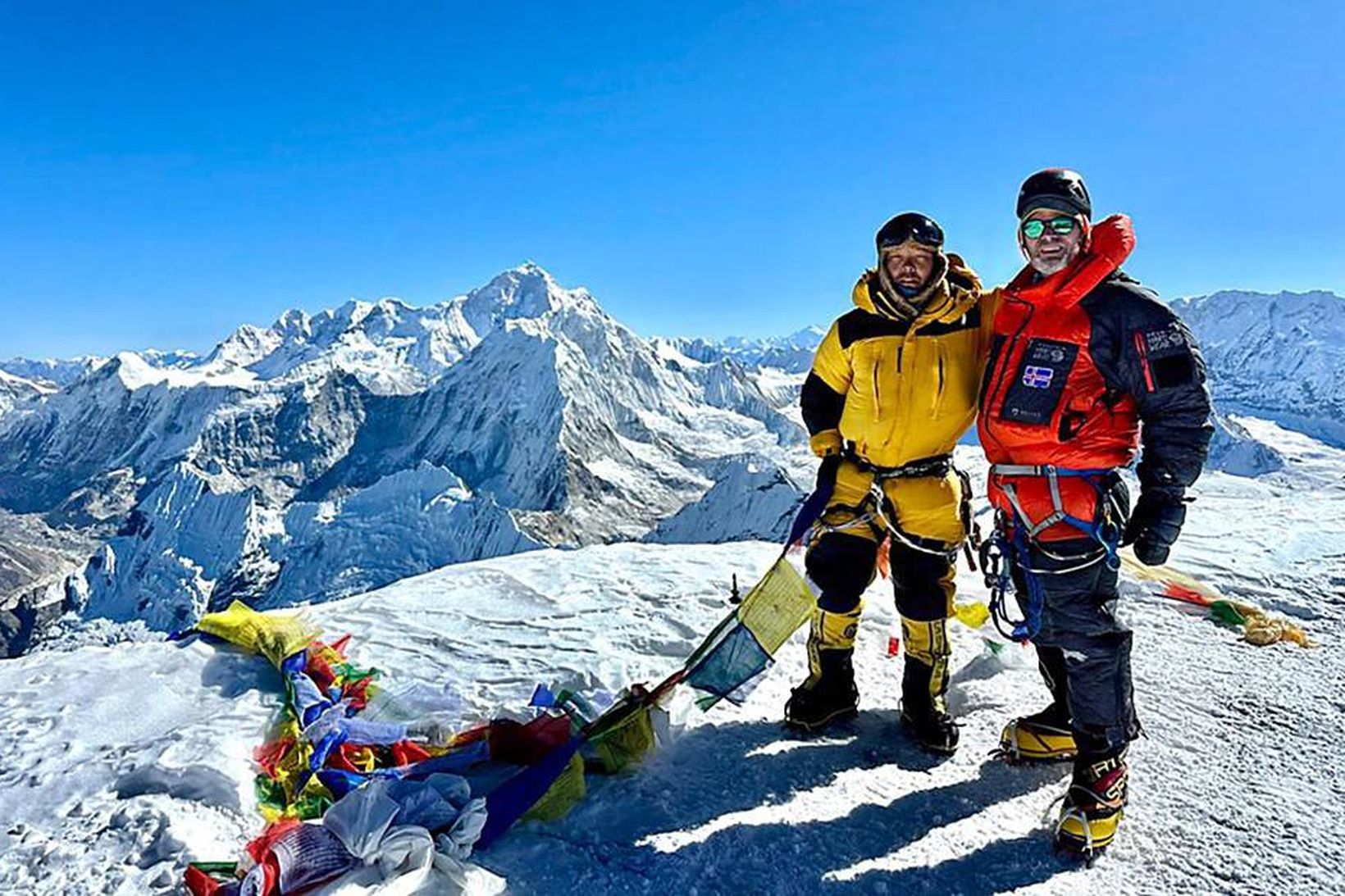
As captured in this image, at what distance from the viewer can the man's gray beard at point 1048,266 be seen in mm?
3895

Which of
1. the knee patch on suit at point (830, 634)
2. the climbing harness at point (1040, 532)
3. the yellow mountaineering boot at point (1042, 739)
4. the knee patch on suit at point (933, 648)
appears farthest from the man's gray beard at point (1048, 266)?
the yellow mountaineering boot at point (1042, 739)

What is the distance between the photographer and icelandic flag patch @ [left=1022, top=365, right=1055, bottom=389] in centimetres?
388

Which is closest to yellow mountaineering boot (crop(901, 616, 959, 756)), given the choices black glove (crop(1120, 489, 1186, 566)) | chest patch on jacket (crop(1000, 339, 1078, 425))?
black glove (crop(1120, 489, 1186, 566))

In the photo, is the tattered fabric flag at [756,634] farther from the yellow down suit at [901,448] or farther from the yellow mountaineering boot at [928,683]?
the yellow mountaineering boot at [928,683]

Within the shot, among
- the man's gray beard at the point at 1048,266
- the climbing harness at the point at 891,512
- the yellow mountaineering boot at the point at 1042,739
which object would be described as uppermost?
the man's gray beard at the point at 1048,266

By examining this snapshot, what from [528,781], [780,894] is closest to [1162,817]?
[780,894]

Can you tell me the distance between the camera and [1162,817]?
155 inches

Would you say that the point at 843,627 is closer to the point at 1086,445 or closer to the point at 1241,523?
the point at 1086,445

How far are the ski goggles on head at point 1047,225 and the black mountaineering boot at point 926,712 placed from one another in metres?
2.66

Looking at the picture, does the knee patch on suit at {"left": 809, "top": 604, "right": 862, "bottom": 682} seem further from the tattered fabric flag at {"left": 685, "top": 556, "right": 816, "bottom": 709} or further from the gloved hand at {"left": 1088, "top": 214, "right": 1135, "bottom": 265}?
the gloved hand at {"left": 1088, "top": 214, "right": 1135, "bottom": 265}

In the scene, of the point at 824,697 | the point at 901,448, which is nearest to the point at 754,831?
the point at 824,697

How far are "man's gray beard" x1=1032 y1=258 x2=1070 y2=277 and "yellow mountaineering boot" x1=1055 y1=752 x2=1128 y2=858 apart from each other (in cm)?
247

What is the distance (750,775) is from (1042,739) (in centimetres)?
176

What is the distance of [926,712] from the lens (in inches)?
189
